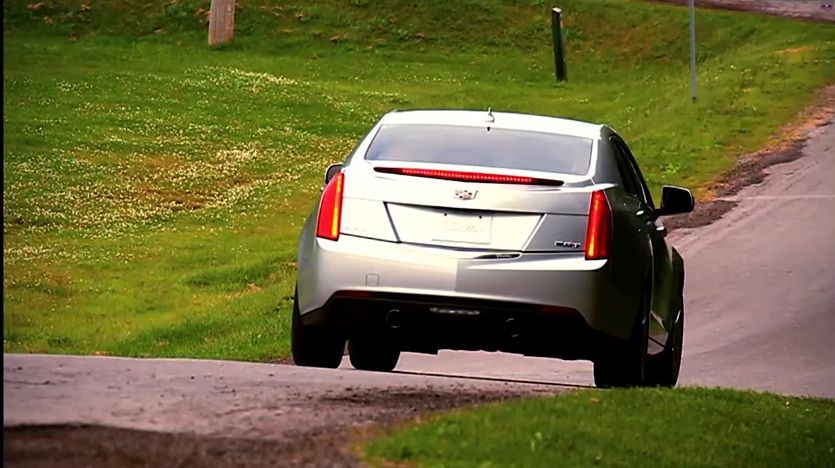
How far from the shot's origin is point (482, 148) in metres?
11.1

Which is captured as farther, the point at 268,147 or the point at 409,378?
the point at 268,147

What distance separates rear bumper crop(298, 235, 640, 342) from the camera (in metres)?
10.5

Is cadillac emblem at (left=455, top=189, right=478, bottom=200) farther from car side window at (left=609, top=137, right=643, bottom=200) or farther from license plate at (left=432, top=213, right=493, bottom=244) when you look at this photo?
car side window at (left=609, top=137, right=643, bottom=200)

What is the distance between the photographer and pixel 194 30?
157ft

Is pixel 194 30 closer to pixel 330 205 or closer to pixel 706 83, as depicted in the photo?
pixel 706 83

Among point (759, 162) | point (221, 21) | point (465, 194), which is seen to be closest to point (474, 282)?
point (465, 194)

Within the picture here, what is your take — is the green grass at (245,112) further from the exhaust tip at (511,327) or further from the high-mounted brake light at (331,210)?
the exhaust tip at (511,327)

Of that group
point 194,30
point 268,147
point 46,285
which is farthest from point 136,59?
point 46,285

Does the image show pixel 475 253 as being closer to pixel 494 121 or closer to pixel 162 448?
pixel 494 121

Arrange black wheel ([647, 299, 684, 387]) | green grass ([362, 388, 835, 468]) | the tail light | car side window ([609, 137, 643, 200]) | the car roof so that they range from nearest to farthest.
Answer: green grass ([362, 388, 835, 468])
the tail light
the car roof
car side window ([609, 137, 643, 200])
black wheel ([647, 299, 684, 387])

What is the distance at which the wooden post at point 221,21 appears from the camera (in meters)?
45.0

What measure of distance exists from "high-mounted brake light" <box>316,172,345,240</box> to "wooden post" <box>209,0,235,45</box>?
34.5 meters

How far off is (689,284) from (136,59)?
26.0 metres

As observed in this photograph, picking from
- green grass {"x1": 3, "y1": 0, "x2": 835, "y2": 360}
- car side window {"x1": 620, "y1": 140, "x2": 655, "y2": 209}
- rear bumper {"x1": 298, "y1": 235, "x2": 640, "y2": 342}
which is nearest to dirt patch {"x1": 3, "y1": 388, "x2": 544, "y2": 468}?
rear bumper {"x1": 298, "y1": 235, "x2": 640, "y2": 342}
